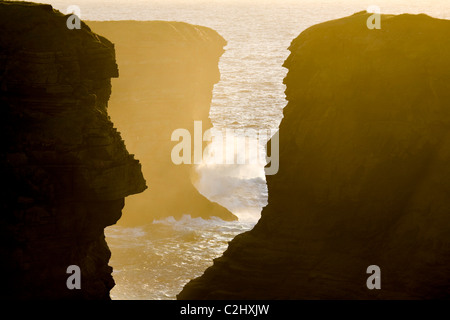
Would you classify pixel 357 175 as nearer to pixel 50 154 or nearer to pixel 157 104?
pixel 50 154

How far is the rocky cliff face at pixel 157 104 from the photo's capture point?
86375 mm

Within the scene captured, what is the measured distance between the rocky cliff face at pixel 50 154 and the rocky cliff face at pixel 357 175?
9.31 metres

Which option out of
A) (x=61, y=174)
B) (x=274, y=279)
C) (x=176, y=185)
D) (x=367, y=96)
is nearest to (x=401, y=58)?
(x=367, y=96)

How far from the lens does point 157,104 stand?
87312 millimetres

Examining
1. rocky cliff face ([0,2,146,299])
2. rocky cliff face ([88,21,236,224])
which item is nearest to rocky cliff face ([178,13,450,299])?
rocky cliff face ([0,2,146,299])

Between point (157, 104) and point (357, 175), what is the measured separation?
47.1 metres

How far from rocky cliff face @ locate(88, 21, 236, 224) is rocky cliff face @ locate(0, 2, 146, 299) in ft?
151

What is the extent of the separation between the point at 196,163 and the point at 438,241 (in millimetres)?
58472

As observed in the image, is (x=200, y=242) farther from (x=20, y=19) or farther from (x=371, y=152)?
(x=20, y=19)

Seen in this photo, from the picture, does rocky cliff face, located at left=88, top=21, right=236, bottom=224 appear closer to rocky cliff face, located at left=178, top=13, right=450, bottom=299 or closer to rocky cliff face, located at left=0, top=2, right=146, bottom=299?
rocky cliff face, located at left=178, top=13, right=450, bottom=299

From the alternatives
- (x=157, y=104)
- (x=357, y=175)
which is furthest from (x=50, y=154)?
(x=157, y=104)

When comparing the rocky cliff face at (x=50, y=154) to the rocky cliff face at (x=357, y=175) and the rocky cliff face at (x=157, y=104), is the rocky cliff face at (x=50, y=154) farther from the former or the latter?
the rocky cliff face at (x=157, y=104)

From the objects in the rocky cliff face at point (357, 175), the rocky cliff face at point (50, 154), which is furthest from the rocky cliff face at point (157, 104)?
the rocky cliff face at point (50, 154)

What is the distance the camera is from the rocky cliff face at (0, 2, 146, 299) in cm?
3750
